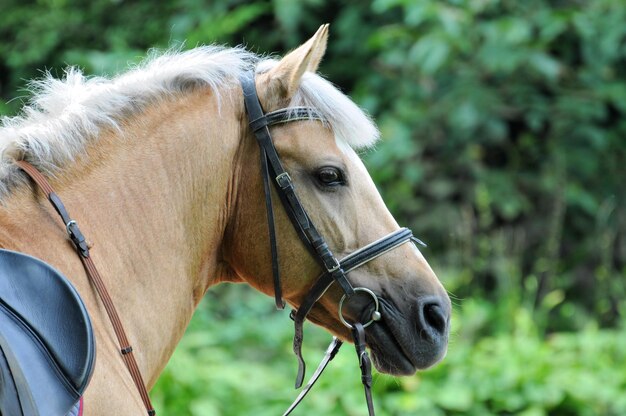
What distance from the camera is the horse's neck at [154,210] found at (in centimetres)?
196

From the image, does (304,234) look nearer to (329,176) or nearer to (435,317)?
(329,176)

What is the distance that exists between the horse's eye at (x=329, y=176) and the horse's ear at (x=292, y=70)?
23 cm

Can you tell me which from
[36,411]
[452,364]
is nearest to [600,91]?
[452,364]

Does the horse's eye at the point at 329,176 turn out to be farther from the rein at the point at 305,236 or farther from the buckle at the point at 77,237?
→ the buckle at the point at 77,237

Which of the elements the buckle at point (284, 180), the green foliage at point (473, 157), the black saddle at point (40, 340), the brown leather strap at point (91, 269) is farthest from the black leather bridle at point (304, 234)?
the green foliage at point (473, 157)

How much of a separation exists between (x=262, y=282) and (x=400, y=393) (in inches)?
103

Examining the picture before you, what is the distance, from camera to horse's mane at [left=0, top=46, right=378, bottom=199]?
1.94 meters

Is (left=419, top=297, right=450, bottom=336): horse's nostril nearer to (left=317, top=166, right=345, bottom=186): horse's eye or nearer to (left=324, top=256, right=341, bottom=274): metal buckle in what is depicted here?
(left=324, top=256, right=341, bottom=274): metal buckle

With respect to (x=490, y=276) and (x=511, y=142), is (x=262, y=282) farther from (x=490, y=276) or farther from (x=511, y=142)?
(x=511, y=142)

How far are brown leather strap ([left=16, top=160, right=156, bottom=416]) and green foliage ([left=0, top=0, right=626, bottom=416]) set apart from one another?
8.92 ft

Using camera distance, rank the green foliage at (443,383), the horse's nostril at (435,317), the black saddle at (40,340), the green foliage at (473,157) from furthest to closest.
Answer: the green foliage at (473,157) < the green foliage at (443,383) < the horse's nostril at (435,317) < the black saddle at (40,340)

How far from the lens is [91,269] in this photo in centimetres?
188

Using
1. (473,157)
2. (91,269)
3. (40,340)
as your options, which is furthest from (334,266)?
(473,157)

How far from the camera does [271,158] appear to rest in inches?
83.3
